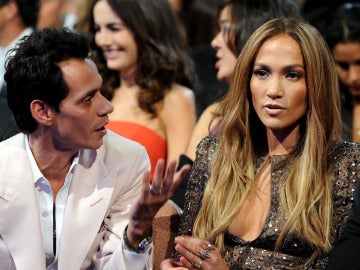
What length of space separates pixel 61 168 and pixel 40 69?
0.36m

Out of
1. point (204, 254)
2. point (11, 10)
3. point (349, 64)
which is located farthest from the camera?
point (11, 10)

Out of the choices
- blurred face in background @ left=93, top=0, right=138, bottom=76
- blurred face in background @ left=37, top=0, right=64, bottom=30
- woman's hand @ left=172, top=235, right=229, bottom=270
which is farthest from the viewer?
blurred face in background @ left=37, top=0, right=64, bottom=30

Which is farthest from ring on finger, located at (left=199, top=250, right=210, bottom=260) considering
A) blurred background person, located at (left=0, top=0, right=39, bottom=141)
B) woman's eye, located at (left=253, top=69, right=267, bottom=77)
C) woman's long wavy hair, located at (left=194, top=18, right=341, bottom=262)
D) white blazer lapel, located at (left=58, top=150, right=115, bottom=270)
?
blurred background person, located at (left=0, top=0, right=39, bottom=141)

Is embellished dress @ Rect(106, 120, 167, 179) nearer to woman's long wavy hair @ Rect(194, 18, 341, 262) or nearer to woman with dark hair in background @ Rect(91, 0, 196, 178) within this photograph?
woman with dark hair in background @ Rect(91, 0, 196, 178)

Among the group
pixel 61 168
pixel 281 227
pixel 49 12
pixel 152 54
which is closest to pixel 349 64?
pixel 152 54

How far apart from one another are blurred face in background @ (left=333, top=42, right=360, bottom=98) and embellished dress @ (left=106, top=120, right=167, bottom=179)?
937mm

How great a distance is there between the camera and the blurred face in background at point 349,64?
4223mm

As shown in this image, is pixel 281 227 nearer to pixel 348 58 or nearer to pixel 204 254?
pixel 204 254

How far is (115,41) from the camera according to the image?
4.44 metres

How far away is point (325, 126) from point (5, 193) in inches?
43.1

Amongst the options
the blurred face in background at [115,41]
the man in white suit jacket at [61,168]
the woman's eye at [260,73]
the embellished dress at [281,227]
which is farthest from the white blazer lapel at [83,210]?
the blurred face in background at [115,41]

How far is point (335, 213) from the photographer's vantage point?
111 inches

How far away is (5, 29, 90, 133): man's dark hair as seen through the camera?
117 inches

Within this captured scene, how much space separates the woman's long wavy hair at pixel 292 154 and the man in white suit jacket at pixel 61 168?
0.29 metres
